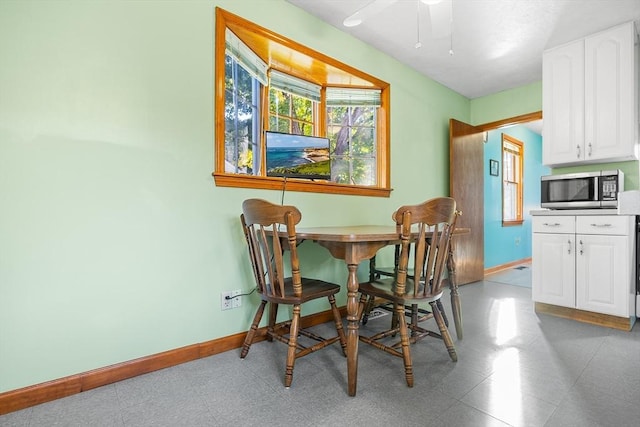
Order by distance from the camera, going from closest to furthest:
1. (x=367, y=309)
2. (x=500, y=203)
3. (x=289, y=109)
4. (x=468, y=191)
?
(x=367, y=309)
(x=289, y=109)
(x=468, y=191)
(x=500, y=203)

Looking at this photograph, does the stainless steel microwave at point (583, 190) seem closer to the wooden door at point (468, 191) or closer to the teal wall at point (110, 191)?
the wooden door at point (468, 191)

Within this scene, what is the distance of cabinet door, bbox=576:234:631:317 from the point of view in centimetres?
234

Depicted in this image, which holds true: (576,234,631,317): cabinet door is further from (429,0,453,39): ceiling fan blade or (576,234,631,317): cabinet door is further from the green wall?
the green wall

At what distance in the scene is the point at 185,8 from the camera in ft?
6.07

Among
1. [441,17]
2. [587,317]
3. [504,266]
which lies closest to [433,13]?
[441,17]

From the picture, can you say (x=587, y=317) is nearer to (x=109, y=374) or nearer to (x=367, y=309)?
(x=367, y=309)

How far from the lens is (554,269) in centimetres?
268

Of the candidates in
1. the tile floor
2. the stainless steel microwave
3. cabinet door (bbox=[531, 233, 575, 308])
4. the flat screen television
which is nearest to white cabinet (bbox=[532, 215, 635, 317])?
cabinet door (bbox=[531, 233, 575, 308])

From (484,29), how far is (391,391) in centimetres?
293

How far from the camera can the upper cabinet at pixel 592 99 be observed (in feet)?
8.42

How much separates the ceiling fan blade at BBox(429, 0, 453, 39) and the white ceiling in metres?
0.05

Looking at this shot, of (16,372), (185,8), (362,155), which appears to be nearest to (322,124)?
(362,155)

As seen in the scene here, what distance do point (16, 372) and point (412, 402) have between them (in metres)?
1.78

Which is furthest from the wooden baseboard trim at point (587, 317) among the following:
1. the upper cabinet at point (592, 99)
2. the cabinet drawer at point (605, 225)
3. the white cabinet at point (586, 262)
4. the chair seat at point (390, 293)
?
the chair seat at point (390, 293)
